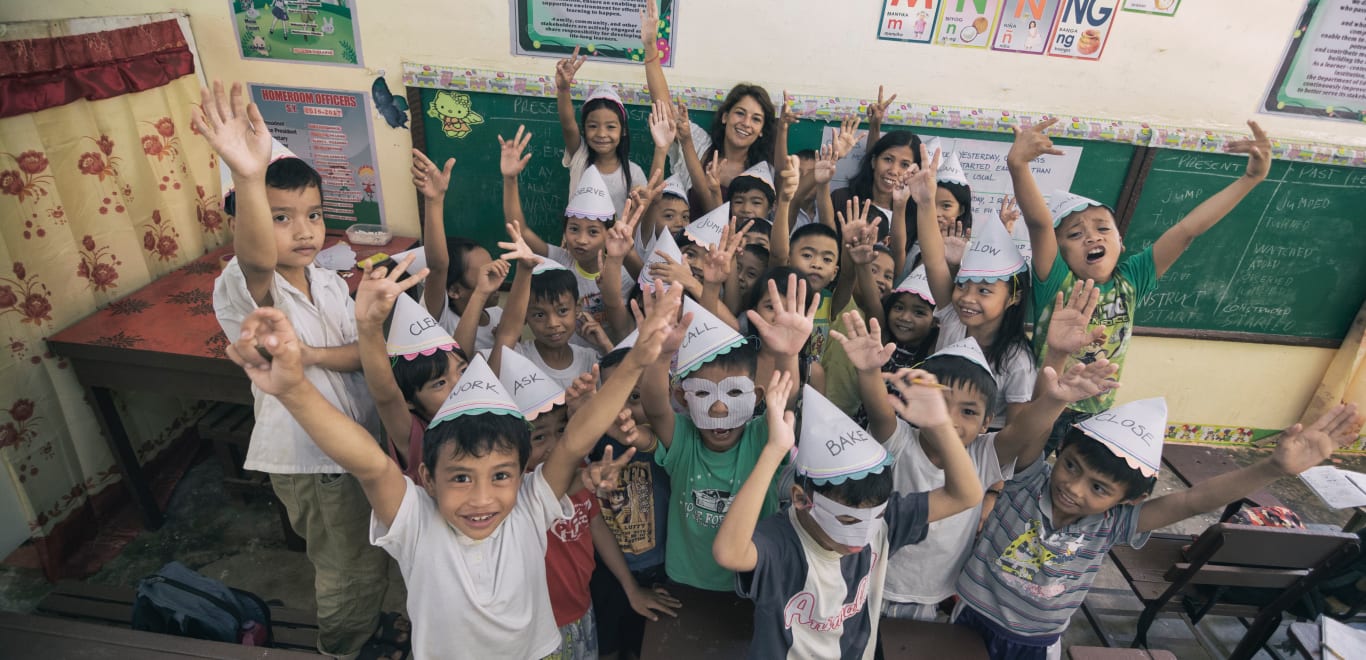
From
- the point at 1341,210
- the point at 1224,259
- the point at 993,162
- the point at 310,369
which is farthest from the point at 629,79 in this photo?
the point at 1341,210

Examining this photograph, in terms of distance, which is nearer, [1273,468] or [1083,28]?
[1273,468]

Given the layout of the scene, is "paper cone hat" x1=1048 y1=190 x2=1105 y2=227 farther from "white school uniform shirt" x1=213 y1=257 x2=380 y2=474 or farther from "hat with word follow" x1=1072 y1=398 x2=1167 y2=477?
"white school uniform shirt" x1=213 y1=257 x2=380 y2=474

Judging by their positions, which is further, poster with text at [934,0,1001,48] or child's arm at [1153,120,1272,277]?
poster with text at [934,0,1001,48]

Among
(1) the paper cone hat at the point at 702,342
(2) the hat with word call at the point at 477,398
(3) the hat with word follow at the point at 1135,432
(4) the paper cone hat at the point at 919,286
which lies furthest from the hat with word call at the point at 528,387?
(3) the hat with word follow at the point at 1135,432

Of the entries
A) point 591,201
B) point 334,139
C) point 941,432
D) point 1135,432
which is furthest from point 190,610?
point 1135,432

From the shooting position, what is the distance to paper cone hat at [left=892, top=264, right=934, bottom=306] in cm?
262

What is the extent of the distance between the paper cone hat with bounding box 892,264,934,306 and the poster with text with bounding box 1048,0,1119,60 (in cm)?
195

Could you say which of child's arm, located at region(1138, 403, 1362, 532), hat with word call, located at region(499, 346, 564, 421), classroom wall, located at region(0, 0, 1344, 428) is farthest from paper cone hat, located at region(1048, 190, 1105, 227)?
hat with word call, located at region(499, 346, 564, 421)

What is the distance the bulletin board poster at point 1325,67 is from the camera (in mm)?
3596

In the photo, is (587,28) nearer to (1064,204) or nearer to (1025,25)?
(1025,25)

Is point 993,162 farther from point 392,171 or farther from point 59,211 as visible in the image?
point 59,211

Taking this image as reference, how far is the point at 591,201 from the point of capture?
9.45 ft

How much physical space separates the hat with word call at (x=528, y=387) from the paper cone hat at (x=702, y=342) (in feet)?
1.26

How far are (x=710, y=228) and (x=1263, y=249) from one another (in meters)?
3.60
